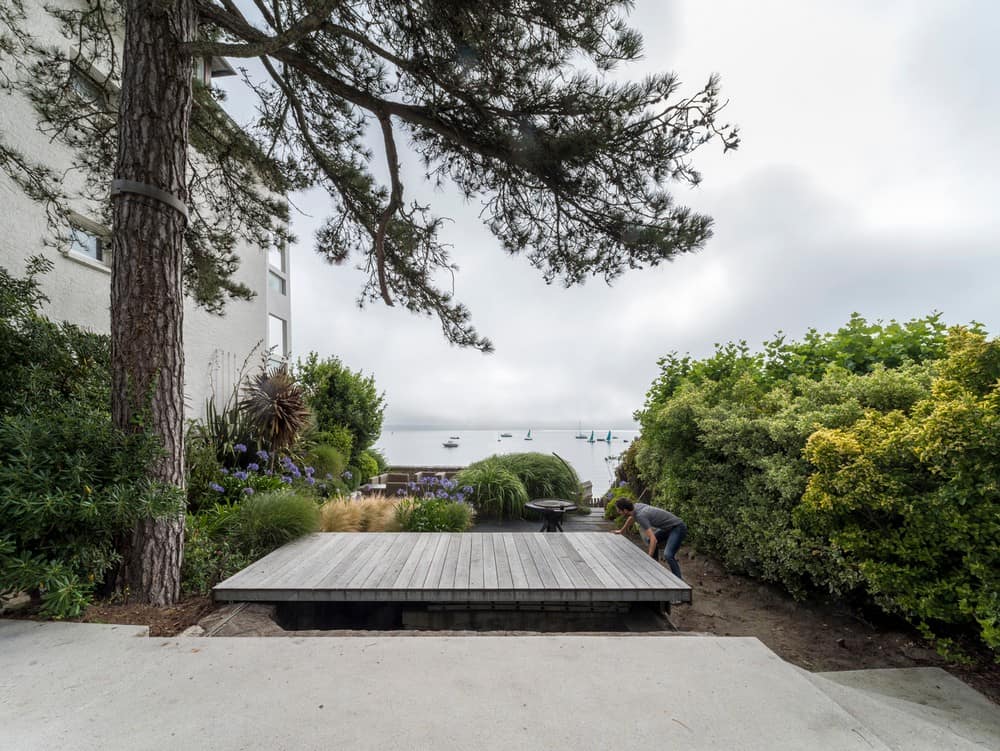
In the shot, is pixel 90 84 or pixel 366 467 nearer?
pixel 90 84

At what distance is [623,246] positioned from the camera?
3668 millimetres

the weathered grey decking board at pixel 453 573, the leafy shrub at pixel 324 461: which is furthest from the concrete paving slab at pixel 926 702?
the leafy shrub at pixel 324 461

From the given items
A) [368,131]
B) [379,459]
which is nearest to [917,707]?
[368,131]

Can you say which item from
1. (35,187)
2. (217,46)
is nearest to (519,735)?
(217,46)

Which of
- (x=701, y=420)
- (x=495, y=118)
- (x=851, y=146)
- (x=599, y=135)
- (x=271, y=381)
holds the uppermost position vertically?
(x=851, y=146)

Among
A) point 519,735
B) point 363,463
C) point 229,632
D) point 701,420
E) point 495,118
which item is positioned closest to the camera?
point 519,735

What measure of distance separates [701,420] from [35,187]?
24.6ft

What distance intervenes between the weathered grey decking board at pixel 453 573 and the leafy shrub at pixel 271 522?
6.2 inches

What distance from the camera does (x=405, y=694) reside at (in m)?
1.85

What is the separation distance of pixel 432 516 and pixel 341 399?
612 cm

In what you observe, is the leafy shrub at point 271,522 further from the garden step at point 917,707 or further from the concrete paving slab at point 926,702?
the concrete paving slab at point 926,702

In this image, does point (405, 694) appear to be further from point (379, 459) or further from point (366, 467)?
point (379, 459)

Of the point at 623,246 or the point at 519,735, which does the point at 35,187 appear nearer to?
the point at 623,246

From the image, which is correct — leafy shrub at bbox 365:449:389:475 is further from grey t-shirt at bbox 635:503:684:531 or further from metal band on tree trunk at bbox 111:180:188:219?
metal band on tree trunk at bbox 111:180:188:219
